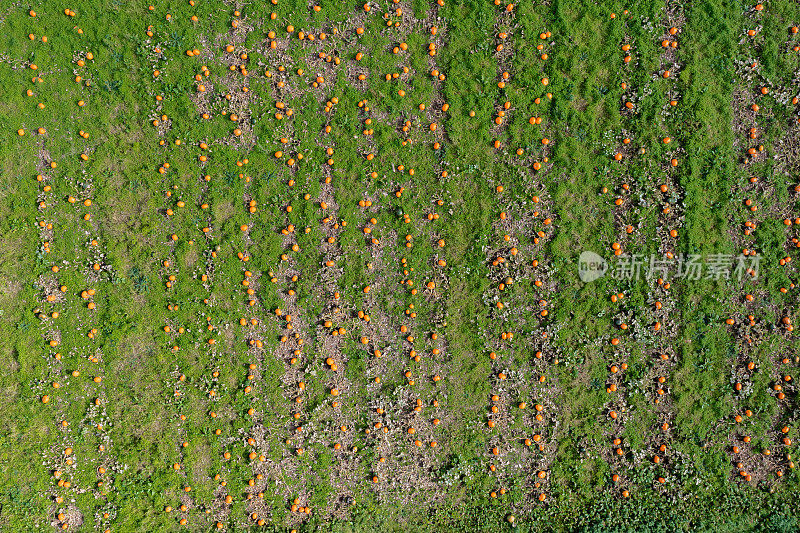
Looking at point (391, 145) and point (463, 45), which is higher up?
point (463, 45)

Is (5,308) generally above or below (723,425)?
above

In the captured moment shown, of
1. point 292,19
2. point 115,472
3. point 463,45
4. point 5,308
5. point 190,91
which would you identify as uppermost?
point 292,19

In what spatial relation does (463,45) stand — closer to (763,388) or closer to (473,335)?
(473,335)

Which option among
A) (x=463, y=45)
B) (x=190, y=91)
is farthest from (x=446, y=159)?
(x=190, y=91)

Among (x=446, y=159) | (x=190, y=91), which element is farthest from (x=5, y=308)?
(x=446, y=159)

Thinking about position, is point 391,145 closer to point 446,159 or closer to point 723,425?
point 446,159

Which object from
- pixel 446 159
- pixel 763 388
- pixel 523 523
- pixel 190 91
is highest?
pixel 190 91
